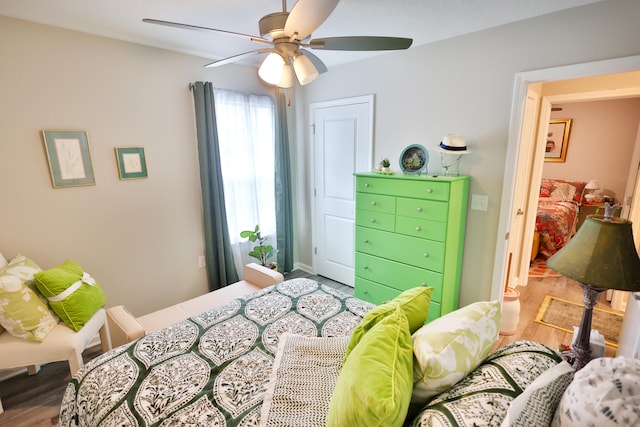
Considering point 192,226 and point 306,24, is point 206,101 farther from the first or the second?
point 306,24

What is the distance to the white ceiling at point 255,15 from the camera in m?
1.87

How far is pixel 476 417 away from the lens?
795 millimetres

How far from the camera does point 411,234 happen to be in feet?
8.29

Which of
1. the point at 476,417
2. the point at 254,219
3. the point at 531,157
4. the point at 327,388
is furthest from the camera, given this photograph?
the point at 254,219

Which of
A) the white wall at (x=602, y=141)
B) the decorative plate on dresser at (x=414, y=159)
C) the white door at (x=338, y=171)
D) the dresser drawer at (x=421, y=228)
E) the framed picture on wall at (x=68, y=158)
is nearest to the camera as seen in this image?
the framed picture on wall at (x=68, y=158)

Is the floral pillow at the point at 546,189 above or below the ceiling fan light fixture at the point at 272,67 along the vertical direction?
below

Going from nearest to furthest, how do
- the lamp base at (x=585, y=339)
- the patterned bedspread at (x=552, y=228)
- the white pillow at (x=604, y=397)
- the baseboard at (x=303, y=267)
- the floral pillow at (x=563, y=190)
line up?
1. the white pillow at (x=604, y=397)
2. the lamp base at (x=585, y=339)
3. the baseboard at (x=303, y=267)
4. the patterned bedspread at (x=552, y=228)
5. the floral pillow at (x=563, y=190)

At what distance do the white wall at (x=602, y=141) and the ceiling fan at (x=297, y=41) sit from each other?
225 inches

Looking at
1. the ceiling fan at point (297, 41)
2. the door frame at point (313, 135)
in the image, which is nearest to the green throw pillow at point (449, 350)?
the ceiling fan at point (297, 41)

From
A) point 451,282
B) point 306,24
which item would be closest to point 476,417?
point 306,24

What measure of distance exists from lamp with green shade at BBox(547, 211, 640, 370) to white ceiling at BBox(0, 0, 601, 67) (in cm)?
149

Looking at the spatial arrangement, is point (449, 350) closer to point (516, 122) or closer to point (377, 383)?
point (377, 383)

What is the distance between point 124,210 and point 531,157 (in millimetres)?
4018

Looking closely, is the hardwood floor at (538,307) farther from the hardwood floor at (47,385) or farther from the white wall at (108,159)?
the white wall at (108,159)
